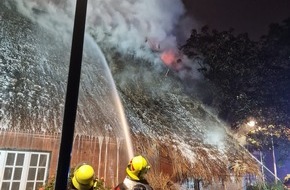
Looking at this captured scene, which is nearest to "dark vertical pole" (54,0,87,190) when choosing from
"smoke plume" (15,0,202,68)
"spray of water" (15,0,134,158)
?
"spray of water" (15,0,134,158)

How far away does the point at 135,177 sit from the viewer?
466 centimetres

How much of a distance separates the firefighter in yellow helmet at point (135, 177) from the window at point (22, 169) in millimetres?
3292

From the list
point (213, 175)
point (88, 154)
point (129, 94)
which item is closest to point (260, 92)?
point (213, 175)

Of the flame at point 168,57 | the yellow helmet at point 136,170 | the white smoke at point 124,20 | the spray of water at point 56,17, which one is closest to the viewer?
the yellow helmet at point 136,170

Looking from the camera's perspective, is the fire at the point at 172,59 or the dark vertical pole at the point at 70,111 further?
the fire at the point at 172,59

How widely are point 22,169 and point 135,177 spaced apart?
3709mm

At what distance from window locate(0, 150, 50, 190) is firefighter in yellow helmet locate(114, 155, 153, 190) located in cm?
329

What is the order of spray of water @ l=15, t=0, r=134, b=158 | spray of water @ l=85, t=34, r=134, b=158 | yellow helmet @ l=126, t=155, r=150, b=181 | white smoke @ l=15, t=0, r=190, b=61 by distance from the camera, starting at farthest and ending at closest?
white smoke @ l=15, t=0, r=190, b=61, spray of water @ l=15, t=0, r=134, b=158, spray of water @ l=85, t=34, r=134, b=158, yellow helmet @ l=126, t=155, r=150, b=181

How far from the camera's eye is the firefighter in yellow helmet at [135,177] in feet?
14.8

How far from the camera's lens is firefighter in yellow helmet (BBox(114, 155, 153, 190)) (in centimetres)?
450

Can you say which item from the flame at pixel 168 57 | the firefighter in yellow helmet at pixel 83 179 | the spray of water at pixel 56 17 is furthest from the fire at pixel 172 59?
the firefighter in yellow helmet at pixel 83 179

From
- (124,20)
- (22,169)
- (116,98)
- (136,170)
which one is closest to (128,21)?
(124,20)

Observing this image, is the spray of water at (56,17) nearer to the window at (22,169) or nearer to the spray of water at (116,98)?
the spray of water at (116,98)

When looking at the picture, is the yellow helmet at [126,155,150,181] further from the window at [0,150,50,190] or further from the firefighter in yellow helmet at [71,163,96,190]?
the window at [0,150,50,190]
